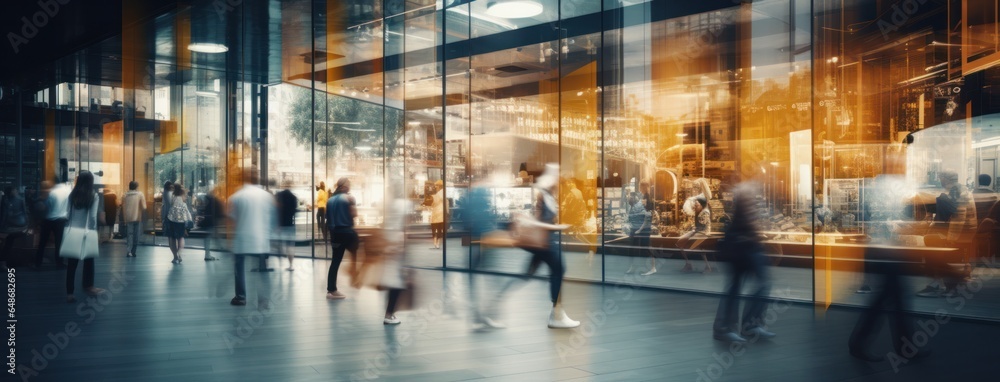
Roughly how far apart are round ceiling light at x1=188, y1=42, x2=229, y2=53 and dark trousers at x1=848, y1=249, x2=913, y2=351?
55.6ft

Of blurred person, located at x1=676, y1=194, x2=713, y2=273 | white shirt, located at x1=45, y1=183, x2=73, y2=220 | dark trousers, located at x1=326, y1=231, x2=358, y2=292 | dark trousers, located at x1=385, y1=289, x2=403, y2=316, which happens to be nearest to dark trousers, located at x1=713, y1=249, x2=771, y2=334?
dark trousers, located at x1=385, y1=289, x2=403, y2=316

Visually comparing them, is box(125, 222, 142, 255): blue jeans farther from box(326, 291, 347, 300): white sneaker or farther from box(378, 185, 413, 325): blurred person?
box(378, 185, 413, 325): blurred person

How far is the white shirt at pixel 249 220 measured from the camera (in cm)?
865

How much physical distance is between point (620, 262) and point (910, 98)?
793 cm

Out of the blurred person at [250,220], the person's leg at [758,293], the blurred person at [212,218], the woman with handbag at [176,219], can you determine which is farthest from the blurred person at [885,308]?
the woman with handbag at [176,219]

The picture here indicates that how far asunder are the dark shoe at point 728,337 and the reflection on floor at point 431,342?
10 cm

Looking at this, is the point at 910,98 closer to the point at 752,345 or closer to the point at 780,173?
the point at 780,173

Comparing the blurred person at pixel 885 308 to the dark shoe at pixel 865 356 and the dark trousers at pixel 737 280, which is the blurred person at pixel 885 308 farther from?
the dark trousers at pixel 737 280

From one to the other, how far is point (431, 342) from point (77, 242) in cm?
514

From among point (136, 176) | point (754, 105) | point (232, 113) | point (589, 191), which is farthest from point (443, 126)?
point (136, 176)

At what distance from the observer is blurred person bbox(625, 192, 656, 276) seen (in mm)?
13663

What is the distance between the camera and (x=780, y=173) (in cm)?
1708

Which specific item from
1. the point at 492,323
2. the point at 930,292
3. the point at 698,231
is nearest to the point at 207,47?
the point at 698,231

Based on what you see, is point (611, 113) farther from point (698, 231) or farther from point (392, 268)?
point (392, 268)
